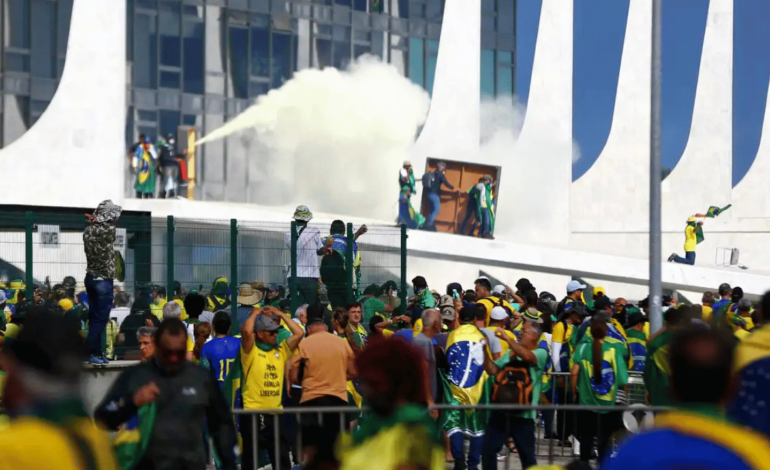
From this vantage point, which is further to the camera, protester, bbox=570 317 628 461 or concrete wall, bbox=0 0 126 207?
concrete wall, bbox=0 0 126 207

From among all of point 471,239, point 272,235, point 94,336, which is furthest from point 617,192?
point 94,336

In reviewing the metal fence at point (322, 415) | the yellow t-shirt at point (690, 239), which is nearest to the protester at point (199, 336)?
the metal fence at point (322, 415)

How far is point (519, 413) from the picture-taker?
959cm

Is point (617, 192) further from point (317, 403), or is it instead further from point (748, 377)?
point (748, 377)

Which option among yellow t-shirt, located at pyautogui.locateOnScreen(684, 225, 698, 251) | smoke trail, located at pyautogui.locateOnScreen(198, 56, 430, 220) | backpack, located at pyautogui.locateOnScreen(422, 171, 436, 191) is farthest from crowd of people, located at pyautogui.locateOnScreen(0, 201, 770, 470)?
smoke trail, located at pyautogui.locateOnScreen(198, 56, 430, 220)

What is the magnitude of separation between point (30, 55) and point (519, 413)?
73.5ft

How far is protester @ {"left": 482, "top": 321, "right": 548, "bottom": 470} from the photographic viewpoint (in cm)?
960

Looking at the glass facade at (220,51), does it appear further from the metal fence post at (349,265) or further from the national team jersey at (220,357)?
the national team jersey at (220,357)

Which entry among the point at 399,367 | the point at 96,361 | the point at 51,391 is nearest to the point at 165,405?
the point at 399,367

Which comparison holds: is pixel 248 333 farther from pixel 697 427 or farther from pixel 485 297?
pixel 697 427

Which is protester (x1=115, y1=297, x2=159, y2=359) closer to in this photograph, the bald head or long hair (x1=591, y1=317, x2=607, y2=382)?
the bald head

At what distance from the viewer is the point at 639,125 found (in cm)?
4462

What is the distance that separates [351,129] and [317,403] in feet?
100

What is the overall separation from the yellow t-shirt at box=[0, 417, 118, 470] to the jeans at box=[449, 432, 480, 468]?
692cm
